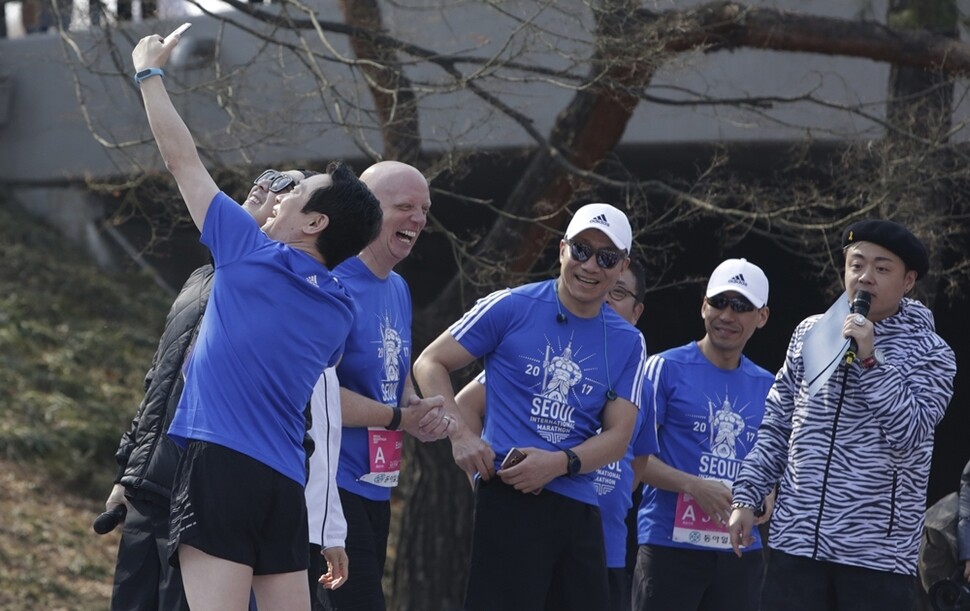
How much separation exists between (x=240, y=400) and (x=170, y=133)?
0.76m

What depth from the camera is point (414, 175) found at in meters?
5.51

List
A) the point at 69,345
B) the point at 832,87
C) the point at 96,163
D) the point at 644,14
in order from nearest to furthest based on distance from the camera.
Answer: the point at 644,14, the point at 832,87, the point at 69,345, the point at 96,163

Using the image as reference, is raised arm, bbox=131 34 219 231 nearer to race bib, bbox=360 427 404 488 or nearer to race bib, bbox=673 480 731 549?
race bib, bbox=360 427 404 488

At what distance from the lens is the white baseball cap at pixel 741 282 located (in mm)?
6520

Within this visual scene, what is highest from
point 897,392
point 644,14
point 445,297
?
point 644,14

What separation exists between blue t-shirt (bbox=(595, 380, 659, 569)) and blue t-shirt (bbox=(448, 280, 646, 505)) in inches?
23.4

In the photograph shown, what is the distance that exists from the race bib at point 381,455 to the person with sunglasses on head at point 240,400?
1078mm

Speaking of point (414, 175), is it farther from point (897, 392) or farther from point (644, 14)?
point (644, 14)

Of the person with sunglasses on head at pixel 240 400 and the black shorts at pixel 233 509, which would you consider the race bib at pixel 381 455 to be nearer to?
the person with sunglasses on head at pixel 240 400

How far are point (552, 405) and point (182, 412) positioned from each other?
6.21 feet

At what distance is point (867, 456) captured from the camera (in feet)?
16.7

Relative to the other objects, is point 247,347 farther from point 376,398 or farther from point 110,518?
point 376,398

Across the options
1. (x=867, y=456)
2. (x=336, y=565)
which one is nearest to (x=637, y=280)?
(x=867, y=456)

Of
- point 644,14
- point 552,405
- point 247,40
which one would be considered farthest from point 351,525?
point 247,40
